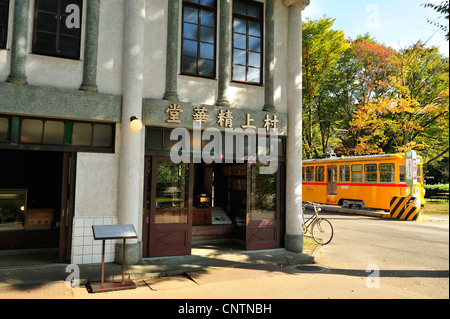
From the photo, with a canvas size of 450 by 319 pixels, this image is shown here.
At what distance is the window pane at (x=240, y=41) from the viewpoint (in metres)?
9.60

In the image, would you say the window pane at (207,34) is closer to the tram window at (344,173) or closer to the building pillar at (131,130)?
the building pillar at (131,130)

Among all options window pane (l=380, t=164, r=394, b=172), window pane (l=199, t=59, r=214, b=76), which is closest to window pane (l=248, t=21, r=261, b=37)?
window pane (l=199, t=59, r=214, b=76)

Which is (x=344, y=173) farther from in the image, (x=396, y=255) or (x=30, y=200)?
(x=30, y=200)

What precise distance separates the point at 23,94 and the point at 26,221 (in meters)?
3.96

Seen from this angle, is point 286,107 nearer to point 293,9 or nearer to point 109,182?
point 293,9

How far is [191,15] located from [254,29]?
1.96m

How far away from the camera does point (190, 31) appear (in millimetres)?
9023

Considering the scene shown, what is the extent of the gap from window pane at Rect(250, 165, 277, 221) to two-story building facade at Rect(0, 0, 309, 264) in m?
0.03

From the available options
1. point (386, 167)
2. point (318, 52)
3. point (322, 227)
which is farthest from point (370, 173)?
point (318, 52)

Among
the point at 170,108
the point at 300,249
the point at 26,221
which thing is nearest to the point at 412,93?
the point at 300,249

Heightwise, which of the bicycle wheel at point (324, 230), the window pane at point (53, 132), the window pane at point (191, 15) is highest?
the window pane at point (191, 15)

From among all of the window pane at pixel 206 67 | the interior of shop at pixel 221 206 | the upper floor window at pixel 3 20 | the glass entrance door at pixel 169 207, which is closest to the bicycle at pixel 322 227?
the interior of shop at pixel 221 206

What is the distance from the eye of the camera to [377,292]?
622 cm

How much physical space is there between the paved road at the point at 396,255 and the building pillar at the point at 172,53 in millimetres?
5893
